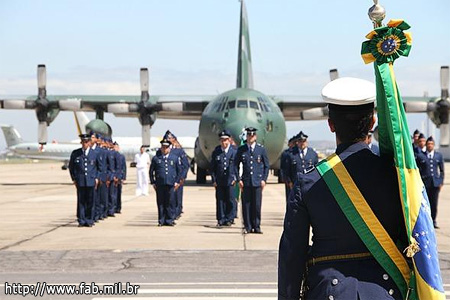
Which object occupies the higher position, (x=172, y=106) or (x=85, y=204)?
(x=172, y=106)

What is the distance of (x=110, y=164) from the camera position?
1538 centimetres

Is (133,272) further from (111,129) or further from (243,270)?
(111,129)

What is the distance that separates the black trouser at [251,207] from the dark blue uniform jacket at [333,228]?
9202mm

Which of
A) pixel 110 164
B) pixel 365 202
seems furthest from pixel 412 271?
pixel 110 164

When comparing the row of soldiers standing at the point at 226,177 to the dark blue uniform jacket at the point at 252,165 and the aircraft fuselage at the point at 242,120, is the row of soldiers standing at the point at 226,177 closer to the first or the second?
the dark blue uniform jacket at the point at 252,165

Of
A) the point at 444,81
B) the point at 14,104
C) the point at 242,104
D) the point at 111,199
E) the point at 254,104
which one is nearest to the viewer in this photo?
the point at 111,199

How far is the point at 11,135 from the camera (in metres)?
72.8

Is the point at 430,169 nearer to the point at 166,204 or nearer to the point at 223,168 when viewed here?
the point at 223,168

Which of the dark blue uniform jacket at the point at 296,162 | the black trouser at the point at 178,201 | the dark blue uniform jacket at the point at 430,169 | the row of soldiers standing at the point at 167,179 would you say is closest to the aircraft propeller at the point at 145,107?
the black trouser at the point at 178,201

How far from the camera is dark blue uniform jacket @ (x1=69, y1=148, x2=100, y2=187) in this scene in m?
13.5

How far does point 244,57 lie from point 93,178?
61.9 feet

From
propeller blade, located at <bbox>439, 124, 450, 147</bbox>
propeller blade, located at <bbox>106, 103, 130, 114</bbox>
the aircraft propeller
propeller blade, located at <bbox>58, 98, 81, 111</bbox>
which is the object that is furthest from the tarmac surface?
propeller blade, located at <bbox>58, 98, 81, 111</bbox>

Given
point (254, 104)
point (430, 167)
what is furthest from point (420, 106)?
point (430, 167)

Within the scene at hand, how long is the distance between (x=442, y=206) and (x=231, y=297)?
12.6 m
